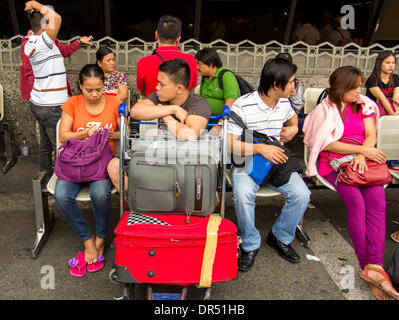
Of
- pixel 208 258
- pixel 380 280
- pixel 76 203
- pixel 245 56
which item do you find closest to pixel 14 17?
pixel 245 56

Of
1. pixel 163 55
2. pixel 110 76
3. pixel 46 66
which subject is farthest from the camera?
pixel 110 76

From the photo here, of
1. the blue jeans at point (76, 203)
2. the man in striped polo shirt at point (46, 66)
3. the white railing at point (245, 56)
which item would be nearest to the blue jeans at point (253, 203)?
the blue jeans at point (76, 203)

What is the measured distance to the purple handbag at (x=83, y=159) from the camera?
2.73 metres

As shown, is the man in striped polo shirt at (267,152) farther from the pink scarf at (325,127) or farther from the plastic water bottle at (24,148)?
the plastic water bottle at (24,148)

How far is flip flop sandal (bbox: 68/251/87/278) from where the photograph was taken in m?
2.72

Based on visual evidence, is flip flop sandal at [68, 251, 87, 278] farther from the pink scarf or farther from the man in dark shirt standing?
the pink scarf

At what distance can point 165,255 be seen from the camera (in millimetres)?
2137

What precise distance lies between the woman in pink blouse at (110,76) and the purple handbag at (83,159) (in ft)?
5.94

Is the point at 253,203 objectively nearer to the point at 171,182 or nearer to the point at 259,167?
the point at 259,167

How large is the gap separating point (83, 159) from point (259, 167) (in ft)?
4.59

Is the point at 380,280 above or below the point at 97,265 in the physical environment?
above

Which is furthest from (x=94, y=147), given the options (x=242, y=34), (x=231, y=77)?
(x=242, y=34)

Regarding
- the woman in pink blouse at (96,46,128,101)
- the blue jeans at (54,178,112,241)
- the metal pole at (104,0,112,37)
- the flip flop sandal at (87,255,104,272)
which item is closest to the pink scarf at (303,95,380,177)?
the blue jeans at (54,178,112,241)

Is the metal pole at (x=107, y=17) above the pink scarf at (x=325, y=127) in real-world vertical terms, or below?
above
